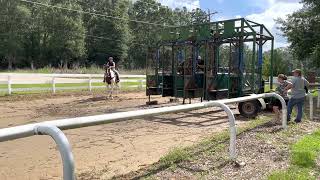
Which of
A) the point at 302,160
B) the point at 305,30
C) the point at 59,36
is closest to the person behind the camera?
the point at 302,160

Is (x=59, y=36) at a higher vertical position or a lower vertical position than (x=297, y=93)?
higher

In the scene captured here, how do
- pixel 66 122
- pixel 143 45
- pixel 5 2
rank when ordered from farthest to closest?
pixel 143 45 → pixel 5 2 → pixel 66 122

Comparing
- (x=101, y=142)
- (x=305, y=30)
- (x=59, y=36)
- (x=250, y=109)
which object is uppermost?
(x=59, y=36)

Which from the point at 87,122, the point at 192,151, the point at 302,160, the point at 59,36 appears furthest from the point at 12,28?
the point at 87,122

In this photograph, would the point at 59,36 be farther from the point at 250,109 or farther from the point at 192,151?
the point at 192,151

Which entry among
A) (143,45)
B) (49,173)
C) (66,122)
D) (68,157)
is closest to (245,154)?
(49,173)

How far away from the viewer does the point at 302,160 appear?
7602 mm

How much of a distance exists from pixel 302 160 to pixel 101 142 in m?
4.38

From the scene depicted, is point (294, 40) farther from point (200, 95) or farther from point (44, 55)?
point (44, 55)

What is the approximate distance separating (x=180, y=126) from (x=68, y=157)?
9.19 meters

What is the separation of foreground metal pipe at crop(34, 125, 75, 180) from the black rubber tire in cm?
1158

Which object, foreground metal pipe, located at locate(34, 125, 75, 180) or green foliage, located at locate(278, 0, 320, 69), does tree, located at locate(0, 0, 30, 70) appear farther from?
foreground metal pipe, located at locate(34, 125, 75, 180)

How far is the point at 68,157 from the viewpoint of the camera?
3.75 m

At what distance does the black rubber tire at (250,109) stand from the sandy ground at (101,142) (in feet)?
2.45
